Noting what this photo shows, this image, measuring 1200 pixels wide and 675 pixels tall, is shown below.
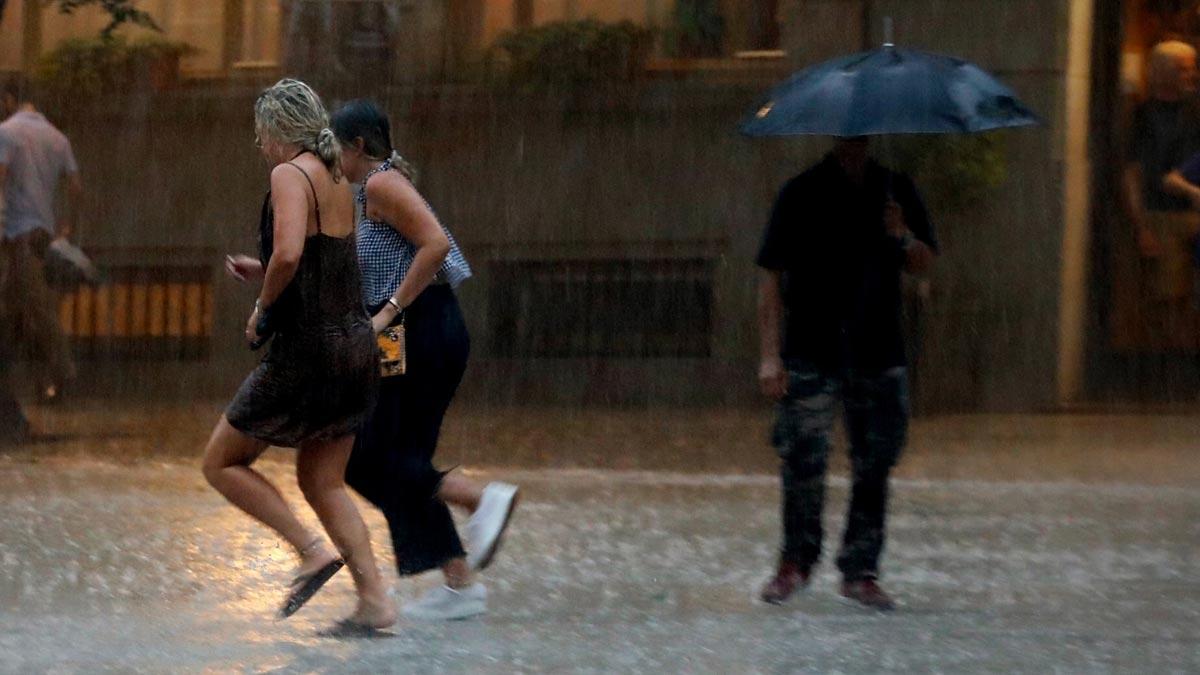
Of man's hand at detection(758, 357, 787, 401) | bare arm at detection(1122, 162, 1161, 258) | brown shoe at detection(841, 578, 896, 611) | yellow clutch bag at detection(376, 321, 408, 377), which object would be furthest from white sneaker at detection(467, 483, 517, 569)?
bare arm at detection(1122, 162, 1161, 258)

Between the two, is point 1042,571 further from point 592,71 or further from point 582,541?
point 592,71

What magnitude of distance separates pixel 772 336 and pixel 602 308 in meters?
6.90

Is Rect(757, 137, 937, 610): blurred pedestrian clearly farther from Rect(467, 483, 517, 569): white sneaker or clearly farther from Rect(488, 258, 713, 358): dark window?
Rect(488, 258, 713, 358): dark window

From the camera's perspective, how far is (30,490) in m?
9.45

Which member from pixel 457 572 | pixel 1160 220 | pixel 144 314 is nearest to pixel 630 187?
pixel 1160 220

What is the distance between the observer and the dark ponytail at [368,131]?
6449 millimetres

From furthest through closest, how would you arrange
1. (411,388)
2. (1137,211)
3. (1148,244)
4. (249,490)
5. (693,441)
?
1. (1148,244)
2. (1137,211)
3. (693,441)
4. (411,388)
5. (249,490)

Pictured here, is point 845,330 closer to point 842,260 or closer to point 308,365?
point 842,260

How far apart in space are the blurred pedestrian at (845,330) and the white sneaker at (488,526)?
0.98 meters

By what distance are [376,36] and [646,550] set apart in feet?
22.1

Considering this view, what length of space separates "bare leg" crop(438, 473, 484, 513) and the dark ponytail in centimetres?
104

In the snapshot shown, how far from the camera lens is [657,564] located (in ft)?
25.0

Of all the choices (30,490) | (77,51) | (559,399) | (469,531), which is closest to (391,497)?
(469,531)

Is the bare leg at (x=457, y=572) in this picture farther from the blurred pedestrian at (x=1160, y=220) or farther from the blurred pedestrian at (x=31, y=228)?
the blurred pedestrian at (x=1160, y=220)
